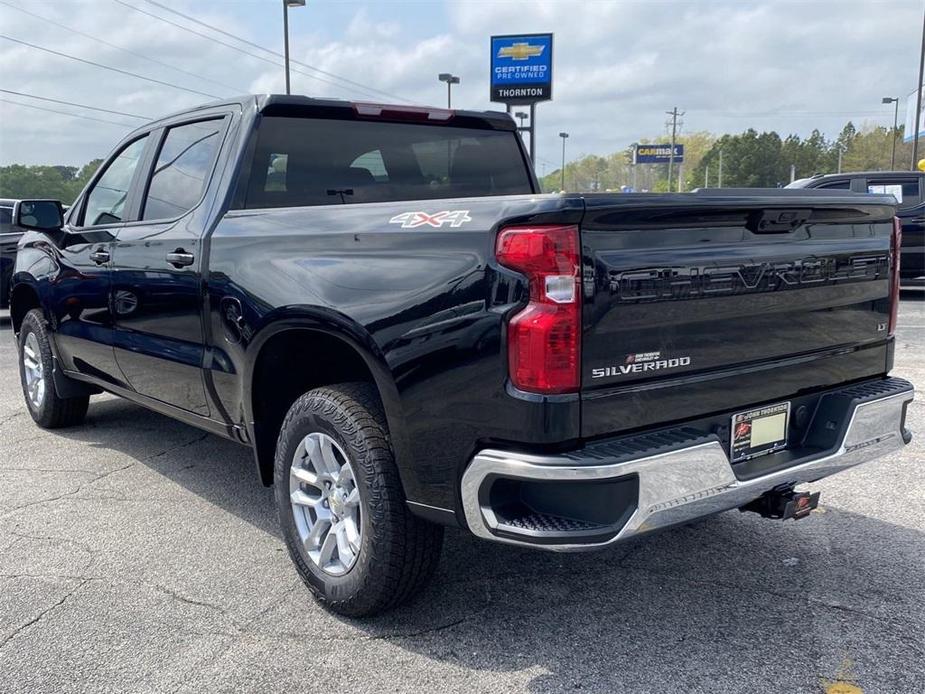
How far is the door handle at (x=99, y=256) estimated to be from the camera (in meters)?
4.58

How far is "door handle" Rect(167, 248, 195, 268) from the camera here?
3.79 metres

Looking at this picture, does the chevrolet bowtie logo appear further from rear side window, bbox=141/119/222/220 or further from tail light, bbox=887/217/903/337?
tail light, bbox=887/217/903/337

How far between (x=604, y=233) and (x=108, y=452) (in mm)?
4057

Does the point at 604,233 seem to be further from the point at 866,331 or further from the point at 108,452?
the point at 108,452

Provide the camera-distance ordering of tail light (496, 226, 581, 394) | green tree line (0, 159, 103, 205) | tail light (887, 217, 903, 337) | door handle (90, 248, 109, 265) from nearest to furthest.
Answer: tail light (496, 226, 581, 394)
tail light (887, 217, 903, 337)
door handle (90, 248, 109, 265)
green tree line (0, 159, 103, 205)

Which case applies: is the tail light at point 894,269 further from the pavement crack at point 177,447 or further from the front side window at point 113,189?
the pavement crack at point 177,447

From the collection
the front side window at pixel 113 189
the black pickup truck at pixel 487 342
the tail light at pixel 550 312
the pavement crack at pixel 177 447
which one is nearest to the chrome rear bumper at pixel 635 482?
the black pickup truck at pixel 487 342

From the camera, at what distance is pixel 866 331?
3338mm

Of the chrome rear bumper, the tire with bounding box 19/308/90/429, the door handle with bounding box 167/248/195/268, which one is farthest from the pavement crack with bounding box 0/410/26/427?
the chrome rear bumper

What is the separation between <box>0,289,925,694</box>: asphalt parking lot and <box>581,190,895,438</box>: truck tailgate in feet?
2.72

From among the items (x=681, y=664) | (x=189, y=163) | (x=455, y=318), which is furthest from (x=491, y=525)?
(x=189, y=163)

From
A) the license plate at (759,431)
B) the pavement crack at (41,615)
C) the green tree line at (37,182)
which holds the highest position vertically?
the green tree line at (37,182)

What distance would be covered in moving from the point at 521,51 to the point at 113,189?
26.8 metres

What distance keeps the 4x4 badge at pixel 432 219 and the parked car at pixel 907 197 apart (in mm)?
11990
